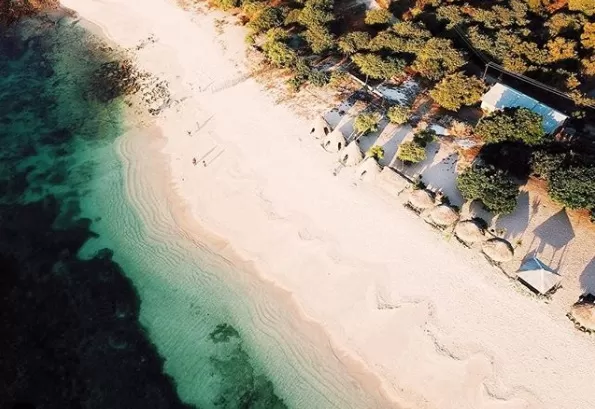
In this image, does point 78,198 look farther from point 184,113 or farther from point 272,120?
point 272,120

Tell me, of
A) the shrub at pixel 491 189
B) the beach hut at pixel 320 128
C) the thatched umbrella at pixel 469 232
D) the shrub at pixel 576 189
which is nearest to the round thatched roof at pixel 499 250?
the thatched umbrella at pixel 469 232

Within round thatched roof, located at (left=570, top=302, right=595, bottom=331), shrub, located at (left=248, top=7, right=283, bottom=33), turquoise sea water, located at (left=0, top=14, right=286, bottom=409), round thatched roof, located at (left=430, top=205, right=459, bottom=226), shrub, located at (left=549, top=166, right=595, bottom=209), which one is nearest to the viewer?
round thatched roof, located at (left=570, top=302, right=595, bottom=331)

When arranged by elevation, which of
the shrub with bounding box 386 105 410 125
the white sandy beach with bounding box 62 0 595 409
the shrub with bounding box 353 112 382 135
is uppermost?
the shrub with bounding box 386 105 410 125

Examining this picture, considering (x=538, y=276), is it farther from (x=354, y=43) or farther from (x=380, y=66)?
(x=354, y=43)

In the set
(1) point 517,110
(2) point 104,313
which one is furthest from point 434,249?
(2) point 104,313

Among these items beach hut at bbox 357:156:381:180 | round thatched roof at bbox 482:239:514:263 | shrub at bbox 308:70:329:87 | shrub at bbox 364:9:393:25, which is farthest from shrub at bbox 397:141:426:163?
shrub at bbox 364:9:393:25

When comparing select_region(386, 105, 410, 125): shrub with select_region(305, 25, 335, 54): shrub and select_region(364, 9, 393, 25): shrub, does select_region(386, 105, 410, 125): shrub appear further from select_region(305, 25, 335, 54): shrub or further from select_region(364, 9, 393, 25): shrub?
select_region(364, 9, 393, 25): shrub

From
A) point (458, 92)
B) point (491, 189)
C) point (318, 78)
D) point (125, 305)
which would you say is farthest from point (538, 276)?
point (125, 305)
